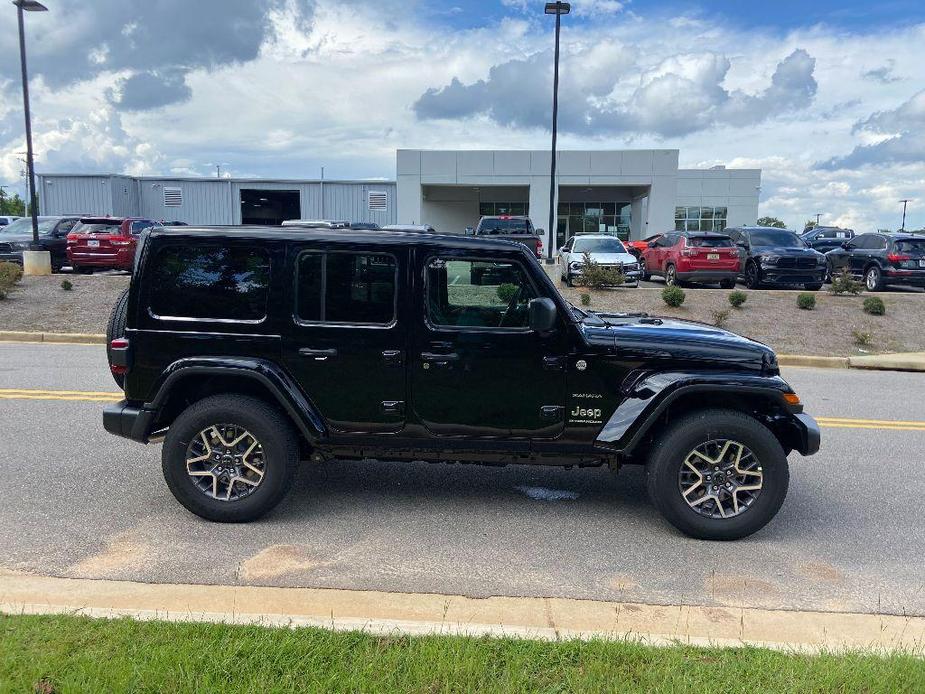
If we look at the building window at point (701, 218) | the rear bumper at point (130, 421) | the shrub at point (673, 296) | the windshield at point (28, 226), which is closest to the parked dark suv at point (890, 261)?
the shrub at point (673, 296)

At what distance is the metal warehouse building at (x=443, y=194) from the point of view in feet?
132

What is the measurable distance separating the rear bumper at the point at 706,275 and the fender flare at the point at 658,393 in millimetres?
15326

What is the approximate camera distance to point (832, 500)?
5.16 m

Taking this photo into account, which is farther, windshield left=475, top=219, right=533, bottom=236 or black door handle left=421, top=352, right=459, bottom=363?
windshield left=475, top=219, right=533, bottom=236

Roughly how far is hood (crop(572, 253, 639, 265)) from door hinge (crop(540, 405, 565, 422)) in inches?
613

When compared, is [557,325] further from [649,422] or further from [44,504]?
[44,504]

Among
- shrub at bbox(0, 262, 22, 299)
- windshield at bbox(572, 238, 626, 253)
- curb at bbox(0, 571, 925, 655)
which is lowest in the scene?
curb at bbox(0, 571, 925, 655)

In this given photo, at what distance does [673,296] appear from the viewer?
624 inches

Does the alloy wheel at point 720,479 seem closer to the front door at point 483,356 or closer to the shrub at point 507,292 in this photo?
the front door at point 483,356

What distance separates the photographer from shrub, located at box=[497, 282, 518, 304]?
438cm

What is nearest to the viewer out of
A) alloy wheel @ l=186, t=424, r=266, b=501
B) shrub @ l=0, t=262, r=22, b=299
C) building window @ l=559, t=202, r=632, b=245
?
alloy wheel @ l=186, t=424, r=266, b=501

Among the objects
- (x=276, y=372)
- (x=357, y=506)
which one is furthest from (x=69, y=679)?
(x=357, y=506)

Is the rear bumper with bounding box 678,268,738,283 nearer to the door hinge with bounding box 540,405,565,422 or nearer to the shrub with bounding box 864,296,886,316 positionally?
the shrub with bounding box 864,296,886,316

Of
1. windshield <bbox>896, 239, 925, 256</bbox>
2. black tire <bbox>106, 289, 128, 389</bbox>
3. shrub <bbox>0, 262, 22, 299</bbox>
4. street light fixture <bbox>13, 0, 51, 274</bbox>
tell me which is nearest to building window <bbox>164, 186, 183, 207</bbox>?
street light fixture <bbox>13, 0, 51, 274</bbox>
